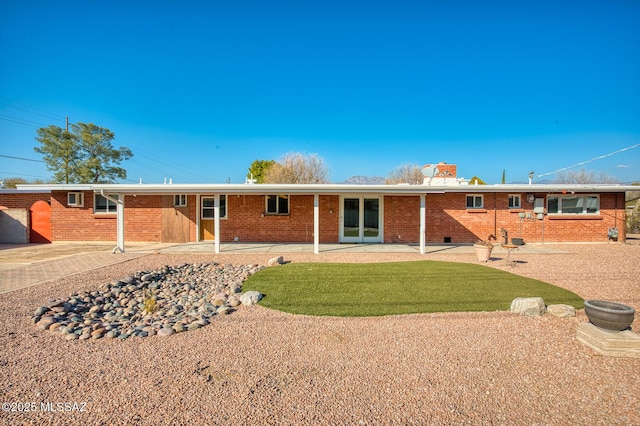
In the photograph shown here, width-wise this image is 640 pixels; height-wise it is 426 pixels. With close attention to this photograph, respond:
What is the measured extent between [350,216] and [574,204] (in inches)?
395

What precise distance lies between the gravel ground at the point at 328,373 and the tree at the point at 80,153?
29886 mm

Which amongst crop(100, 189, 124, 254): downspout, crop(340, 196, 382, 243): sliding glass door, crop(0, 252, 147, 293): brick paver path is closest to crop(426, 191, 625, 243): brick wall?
crop(340, 196, 382, 243): sliding glass door

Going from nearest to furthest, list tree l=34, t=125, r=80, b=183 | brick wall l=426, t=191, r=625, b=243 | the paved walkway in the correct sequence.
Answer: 1. the paved walkway
2. brick wall l=426, t=191, r=625, b=243
3. tree l=34, t=125, r=80, b=183

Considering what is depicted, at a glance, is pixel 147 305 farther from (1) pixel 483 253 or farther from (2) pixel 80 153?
(2) pixel 80 153

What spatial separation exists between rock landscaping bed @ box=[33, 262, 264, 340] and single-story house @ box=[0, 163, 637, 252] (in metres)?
5.76

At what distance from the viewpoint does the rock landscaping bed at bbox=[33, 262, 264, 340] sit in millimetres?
4547

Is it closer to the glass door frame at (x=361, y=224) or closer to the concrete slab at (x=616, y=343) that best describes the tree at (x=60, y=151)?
the glass door frame at (x=361, y=224)

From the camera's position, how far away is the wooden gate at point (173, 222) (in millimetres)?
13836

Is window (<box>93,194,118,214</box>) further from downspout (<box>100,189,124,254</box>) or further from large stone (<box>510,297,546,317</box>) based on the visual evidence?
large stone (<box>510,297,546,317</box>)

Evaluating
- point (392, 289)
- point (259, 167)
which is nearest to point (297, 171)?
point (259, 167)

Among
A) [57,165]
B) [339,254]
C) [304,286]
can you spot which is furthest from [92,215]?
[57,165]

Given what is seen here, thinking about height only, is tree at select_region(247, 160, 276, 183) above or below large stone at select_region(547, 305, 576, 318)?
above

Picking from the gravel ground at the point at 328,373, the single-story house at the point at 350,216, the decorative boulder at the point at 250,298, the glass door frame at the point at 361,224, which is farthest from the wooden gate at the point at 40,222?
the decorative boulder at the point at 250,298

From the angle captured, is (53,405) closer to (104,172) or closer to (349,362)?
(349,362)
